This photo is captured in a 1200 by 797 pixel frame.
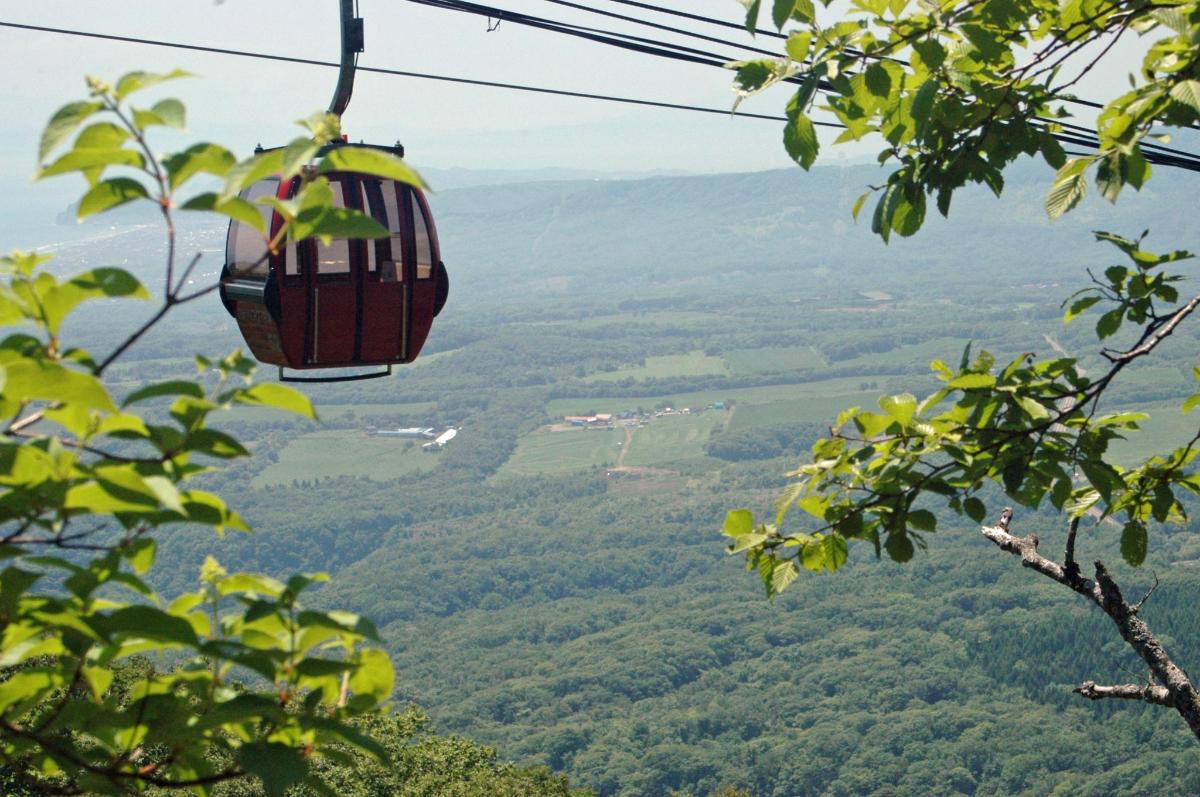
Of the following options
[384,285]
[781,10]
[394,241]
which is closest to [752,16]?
[781,10]

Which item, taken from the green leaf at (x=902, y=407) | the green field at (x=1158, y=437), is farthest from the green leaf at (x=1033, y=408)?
the green field at (x=1158, y=437)

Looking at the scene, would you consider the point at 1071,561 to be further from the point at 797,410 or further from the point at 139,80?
the point at 797,410

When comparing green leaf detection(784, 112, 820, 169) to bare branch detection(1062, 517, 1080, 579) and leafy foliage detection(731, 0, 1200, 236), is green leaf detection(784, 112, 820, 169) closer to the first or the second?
leafy foliage detection(731, 0, 1200, 236)

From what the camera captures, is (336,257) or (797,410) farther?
(797,410)

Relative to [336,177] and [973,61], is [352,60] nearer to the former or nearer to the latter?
[336,177]

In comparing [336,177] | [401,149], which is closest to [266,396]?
[401,149]

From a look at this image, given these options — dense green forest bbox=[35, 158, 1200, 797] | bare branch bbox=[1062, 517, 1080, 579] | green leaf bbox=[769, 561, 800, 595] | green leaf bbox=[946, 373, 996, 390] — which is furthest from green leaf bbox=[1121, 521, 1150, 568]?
dense green forest bbox=[35, 158, 1200, 797]

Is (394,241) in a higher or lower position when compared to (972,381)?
lower
